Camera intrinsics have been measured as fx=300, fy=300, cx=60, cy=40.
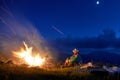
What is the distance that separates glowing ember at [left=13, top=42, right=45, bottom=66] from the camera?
32.5 m

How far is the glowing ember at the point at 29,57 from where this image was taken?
32531 millimetres

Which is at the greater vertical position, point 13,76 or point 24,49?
point 24,49

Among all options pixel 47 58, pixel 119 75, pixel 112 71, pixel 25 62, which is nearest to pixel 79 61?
pixel 47 58

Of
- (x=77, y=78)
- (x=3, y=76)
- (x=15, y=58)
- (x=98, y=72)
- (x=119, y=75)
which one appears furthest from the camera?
(x=15, y=58)

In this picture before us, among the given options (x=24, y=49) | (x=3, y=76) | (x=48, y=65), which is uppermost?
(x=24, y=49)

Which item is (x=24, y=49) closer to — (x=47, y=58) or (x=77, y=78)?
(x=47, y=58)

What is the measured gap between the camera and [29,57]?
33312 millimetres

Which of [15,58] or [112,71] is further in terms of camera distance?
[15,58]

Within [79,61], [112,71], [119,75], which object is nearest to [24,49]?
[79,61]

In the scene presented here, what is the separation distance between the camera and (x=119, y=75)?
22875 millimetres

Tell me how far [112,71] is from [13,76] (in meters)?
9.71

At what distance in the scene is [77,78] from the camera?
20844mm

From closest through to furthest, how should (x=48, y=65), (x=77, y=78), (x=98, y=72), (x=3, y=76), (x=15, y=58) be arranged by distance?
(x=3, y=76) → (x=77, y=78) → (x=98, y=72) → (x=48, y=65) → (x=15, y=58)

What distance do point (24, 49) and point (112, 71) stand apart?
12.3 m
